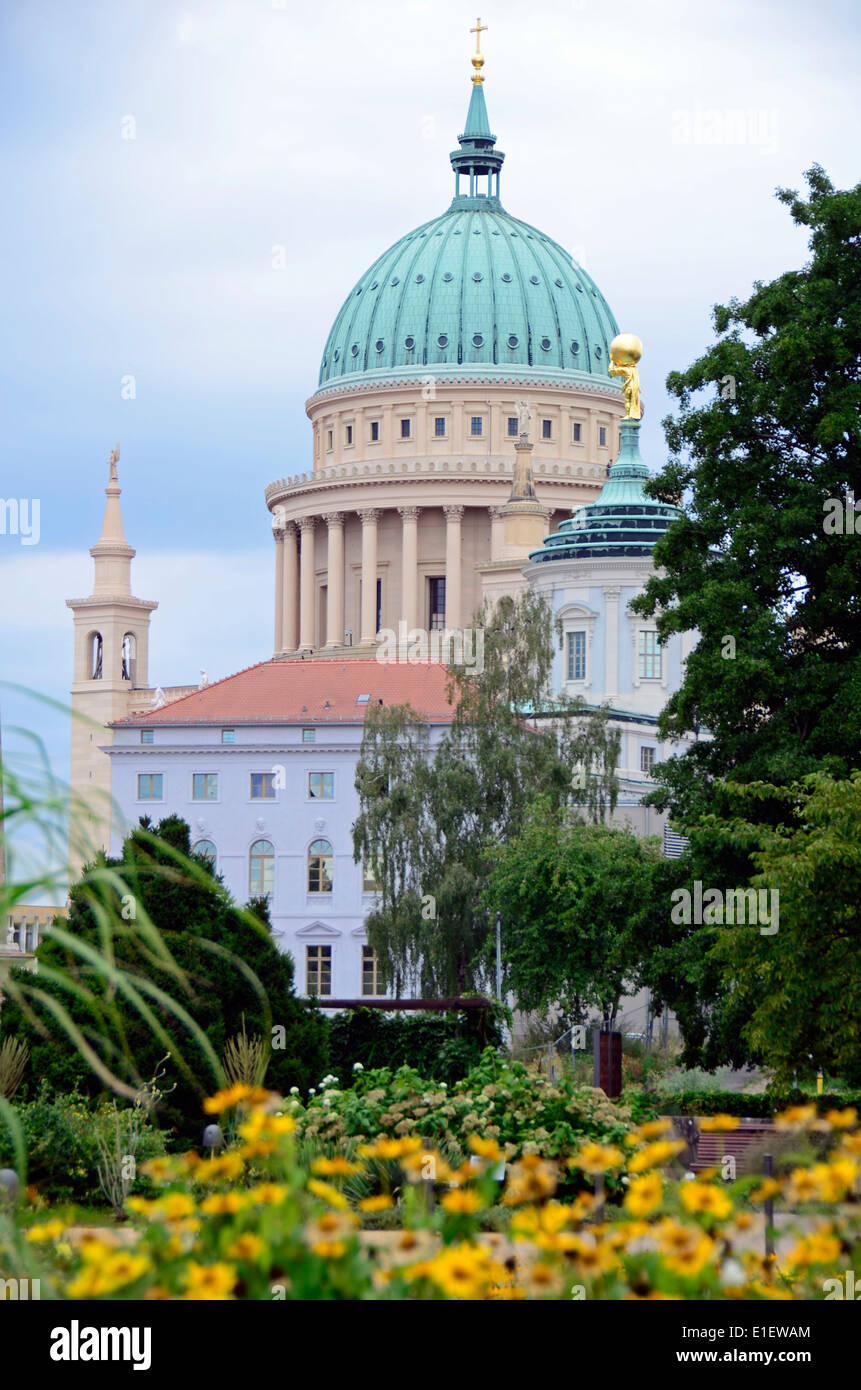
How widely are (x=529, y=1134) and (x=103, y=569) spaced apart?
106 meters

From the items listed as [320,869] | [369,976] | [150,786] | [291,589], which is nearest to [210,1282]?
[369,976]

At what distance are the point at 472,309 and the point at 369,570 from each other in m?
15.7

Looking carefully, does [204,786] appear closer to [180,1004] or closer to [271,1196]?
[180,1004]

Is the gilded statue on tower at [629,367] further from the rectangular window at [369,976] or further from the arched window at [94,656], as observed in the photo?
the arched window at [94,656]

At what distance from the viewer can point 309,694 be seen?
75625 mm

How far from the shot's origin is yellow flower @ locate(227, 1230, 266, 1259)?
6.56 metres

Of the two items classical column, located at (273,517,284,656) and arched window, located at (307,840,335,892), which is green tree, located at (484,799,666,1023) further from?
classical column, located at (273,517,284,656)

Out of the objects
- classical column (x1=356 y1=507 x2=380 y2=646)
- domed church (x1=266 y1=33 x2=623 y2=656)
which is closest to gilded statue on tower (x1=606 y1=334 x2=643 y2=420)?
domed church (x1=266 y1=33 x2=623 y2=656)

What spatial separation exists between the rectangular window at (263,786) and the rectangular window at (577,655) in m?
12.1

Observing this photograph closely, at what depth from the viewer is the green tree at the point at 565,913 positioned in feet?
141

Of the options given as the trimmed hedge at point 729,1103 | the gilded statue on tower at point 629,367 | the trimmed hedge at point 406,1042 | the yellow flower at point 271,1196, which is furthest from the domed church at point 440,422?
the yellow flower at point 271,1196
